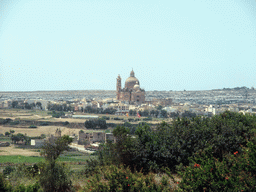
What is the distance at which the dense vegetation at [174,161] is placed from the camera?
25.3 ft

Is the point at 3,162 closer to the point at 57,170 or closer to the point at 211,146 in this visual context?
the point at 57,170

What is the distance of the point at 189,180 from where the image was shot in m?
7.75

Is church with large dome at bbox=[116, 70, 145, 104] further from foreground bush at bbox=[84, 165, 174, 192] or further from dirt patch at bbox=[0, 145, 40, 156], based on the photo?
foreground bush at bbox=[84, 165, 174, 192]

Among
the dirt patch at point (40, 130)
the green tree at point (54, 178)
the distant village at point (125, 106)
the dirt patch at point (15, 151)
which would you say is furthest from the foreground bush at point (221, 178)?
the dirt patch at point (40, 130)

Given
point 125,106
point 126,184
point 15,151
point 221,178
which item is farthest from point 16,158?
point 125,106

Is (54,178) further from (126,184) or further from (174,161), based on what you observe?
(174,161)

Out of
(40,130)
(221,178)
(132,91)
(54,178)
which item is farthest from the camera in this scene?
(132,91)

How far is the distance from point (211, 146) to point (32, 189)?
20.8ft

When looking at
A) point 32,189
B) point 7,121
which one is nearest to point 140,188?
point 32,189

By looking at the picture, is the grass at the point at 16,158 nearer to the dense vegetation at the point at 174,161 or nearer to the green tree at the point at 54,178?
the dense vegetation at the point at 174,161

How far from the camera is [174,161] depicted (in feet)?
38.0

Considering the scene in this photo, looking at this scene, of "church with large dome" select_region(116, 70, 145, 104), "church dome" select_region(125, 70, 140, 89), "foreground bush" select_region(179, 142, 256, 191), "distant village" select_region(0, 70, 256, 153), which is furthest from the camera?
"church dome" select_region(125, 70, 140, 89)

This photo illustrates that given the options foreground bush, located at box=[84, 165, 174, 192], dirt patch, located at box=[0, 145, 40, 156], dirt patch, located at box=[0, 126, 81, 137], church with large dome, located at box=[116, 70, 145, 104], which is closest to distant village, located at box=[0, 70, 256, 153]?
church with large dome, located at box=[116, 70, 145, 104]

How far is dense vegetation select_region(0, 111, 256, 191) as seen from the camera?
7723 millimetres
